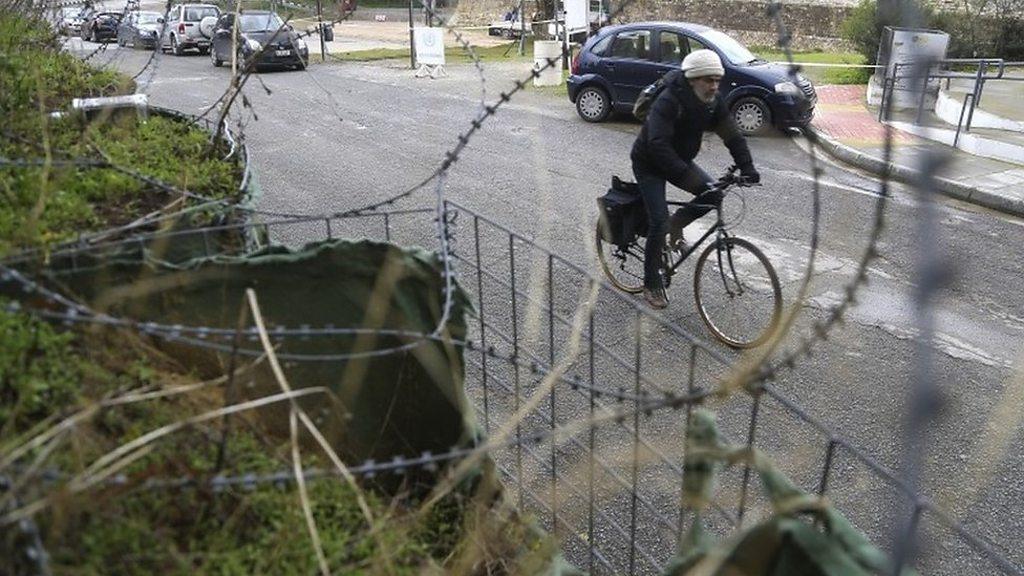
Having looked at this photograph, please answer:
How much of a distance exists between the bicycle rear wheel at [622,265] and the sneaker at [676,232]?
0.29m

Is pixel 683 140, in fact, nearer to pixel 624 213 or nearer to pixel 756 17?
pixel 624 213

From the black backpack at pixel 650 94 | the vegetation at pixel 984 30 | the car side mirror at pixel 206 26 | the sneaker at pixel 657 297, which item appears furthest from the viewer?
the car side mirror at pixel 206 26

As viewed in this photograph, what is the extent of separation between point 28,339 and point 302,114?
13768 millimetres

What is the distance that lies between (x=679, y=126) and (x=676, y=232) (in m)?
0.79

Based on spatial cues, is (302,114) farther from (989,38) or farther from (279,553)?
(279,553)

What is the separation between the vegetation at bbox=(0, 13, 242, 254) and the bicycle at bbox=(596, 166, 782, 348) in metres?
3.22

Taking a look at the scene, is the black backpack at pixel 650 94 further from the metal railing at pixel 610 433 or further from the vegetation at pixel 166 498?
the vegetation at pixel 166 498

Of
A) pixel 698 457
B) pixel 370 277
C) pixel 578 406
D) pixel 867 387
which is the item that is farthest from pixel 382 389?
pixel 867 387

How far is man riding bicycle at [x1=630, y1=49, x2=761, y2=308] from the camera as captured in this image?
5.47 metres

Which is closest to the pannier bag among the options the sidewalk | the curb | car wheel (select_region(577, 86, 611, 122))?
the curb

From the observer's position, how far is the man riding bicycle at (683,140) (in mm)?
5469

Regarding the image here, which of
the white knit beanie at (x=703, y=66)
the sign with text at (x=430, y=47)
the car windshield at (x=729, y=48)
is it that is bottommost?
the sign with text at (x=430, y=47)

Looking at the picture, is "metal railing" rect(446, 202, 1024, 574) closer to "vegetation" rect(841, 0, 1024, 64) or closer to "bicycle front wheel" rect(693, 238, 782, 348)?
"bicycle front wheel" rect(693, 238, 782, 348)

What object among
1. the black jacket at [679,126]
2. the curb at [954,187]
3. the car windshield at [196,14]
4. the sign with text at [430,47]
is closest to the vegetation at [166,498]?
the black jacket at [679,126]
